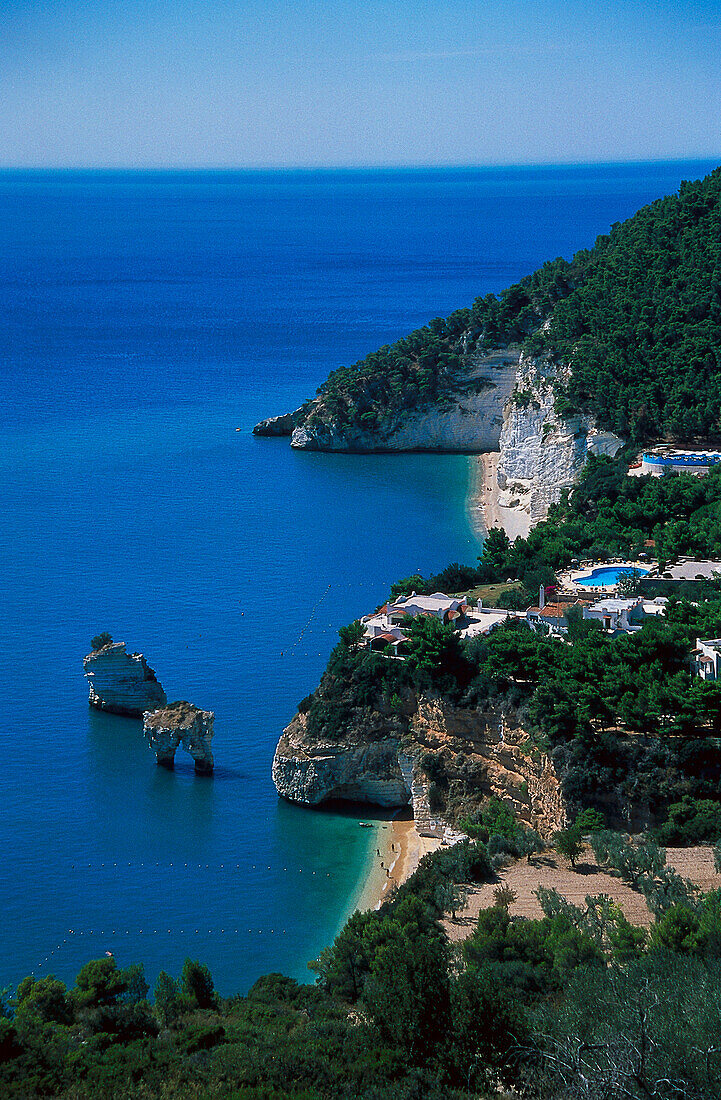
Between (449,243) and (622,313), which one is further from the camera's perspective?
(449,243)

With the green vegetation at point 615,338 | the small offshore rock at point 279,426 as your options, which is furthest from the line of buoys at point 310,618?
the small offshore rock at point 279,426

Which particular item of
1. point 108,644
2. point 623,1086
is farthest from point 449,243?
point 623,1086

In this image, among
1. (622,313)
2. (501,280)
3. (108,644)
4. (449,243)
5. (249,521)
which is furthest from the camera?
(449,243)

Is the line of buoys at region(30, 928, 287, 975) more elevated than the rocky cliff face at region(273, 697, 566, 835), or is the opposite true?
the rocky cliff face at region(273, 697, 566, 835)

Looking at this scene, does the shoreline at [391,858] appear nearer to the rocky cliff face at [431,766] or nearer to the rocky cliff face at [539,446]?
the rocky cliff face at [431,766]

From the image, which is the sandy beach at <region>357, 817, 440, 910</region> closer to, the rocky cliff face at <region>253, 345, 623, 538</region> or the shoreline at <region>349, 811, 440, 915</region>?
the shoreline at <region>349, 811, 440, 915</region>

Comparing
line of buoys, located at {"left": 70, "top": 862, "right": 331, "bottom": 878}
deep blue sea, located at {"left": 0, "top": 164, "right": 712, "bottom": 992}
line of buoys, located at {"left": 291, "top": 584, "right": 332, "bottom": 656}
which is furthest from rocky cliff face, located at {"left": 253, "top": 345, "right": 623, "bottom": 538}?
line of buoys, located at {"left": 70, "top": 862, "right": 331, "bottom": 878}

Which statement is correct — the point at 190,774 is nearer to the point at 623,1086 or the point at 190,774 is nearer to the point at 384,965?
the point at 384,965
